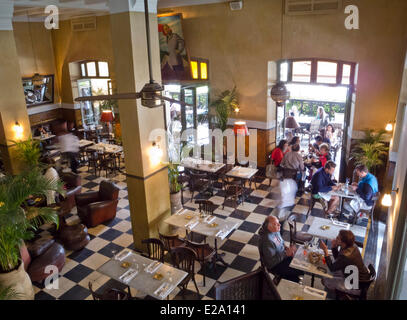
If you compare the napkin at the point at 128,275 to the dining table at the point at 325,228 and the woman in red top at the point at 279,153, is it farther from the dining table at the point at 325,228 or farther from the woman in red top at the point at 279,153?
the woman in red top at the point at 279,153

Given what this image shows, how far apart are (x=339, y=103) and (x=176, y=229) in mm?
11217

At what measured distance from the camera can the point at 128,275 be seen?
5.34 metres

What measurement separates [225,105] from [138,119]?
203 inches

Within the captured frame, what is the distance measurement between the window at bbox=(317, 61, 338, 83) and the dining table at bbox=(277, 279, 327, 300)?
6916mm

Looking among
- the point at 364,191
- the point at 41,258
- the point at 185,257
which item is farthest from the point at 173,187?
the point at 364,191

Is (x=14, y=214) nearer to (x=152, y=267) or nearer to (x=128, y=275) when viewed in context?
(x=128, y=275)

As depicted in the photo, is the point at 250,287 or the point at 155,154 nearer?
the point at 250,287

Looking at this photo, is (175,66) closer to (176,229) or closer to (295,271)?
(176,229)

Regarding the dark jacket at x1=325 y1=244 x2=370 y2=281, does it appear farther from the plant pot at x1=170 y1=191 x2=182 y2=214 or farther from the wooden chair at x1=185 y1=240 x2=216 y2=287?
the plant pot at x1=170 y1=191 x2=182 y2=214

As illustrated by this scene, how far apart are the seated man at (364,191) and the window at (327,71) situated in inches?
131

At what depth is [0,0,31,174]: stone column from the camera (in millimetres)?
9359

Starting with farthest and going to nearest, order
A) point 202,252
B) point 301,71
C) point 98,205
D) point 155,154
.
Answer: point 301,71, point 98,205, point 155,154, point 202,252

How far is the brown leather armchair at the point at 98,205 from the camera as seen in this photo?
8.38 metres
